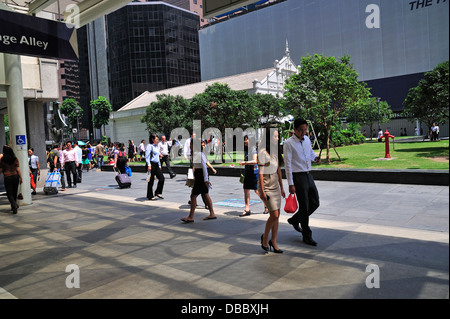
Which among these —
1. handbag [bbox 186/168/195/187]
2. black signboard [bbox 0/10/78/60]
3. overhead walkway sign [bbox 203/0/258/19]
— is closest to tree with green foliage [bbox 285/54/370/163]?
handbag [bbox 186/168/195/187]

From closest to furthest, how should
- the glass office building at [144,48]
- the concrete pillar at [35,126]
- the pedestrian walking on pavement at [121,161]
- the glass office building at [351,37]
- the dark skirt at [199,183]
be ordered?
the dark skirt at [199,183] → the pedestrian walking on pavement at [121,161] → the concrete pillar at [35,126] → the glass office building at [351,37] → the glass office building at [144,48]

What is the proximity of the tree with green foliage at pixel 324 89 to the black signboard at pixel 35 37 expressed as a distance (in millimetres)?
10031

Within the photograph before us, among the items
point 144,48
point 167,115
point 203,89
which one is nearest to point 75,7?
point 167,115

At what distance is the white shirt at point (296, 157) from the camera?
5269mm

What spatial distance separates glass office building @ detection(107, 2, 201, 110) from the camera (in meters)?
83.8

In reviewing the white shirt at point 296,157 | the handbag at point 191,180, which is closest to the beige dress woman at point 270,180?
the white shirt at point 296,157

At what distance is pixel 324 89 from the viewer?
50.0 feet

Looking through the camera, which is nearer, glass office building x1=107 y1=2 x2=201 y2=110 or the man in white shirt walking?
the man in white shirt walking

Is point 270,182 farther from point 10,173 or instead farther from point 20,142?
point 20,142

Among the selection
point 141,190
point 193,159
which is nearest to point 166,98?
point 141,190

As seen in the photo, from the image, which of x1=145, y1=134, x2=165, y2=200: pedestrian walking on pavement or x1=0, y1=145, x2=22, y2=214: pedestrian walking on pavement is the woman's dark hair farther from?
x1=145, y1=134, x2=165, y2=200: pedestrian walking on pavement

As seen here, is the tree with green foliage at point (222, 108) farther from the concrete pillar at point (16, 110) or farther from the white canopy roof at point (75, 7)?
the concrete pillar at point (16, 110)

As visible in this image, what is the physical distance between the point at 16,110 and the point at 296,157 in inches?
334

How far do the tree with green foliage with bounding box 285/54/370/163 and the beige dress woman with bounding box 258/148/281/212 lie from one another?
10.7m
